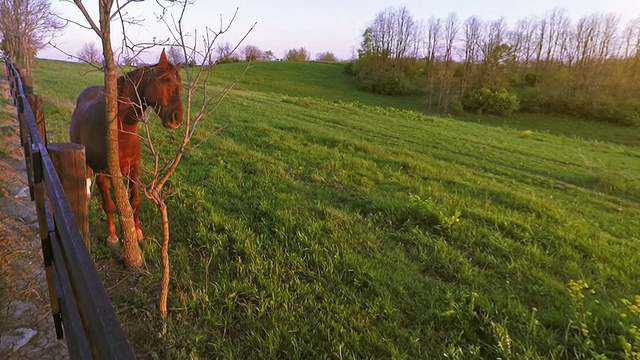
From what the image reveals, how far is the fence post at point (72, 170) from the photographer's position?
206 centimetres

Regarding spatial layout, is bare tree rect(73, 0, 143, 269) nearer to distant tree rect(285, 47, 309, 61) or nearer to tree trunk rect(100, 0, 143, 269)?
tree trunk rect(100, 0, 143, 269)

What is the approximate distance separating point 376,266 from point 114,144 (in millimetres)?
2634

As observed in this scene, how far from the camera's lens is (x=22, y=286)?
9.28 ft

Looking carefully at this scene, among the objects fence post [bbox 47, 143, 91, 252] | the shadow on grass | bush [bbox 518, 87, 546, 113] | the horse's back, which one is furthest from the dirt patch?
bush [bbox 518, 87, 546, 113]

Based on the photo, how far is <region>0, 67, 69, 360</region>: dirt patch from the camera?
89.6 inches

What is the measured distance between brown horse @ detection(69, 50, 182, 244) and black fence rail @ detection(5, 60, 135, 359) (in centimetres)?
55

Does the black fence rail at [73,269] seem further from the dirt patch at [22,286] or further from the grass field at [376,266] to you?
the grass field at [376,266]

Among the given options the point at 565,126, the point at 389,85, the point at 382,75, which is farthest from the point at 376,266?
the point at 382,75

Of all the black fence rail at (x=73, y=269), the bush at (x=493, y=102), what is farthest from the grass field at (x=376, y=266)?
the bush at (x=493, y=102)

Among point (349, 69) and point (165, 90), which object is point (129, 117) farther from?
point (349, 69)

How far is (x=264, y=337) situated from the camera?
8.30 feet

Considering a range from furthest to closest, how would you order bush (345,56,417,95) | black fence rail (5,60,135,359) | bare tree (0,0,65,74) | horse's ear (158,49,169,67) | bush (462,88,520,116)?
1. bush (345,56,417,95)
2. bush (462,88,520,116)
3. bare tree (0,0,65,74)
4. horse's ear (158,49,169,67)
5. black fence rail (5,60,135,359)

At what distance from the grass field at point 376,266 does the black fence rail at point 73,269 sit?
0.80 metres

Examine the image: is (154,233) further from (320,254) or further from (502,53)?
(502,53)
